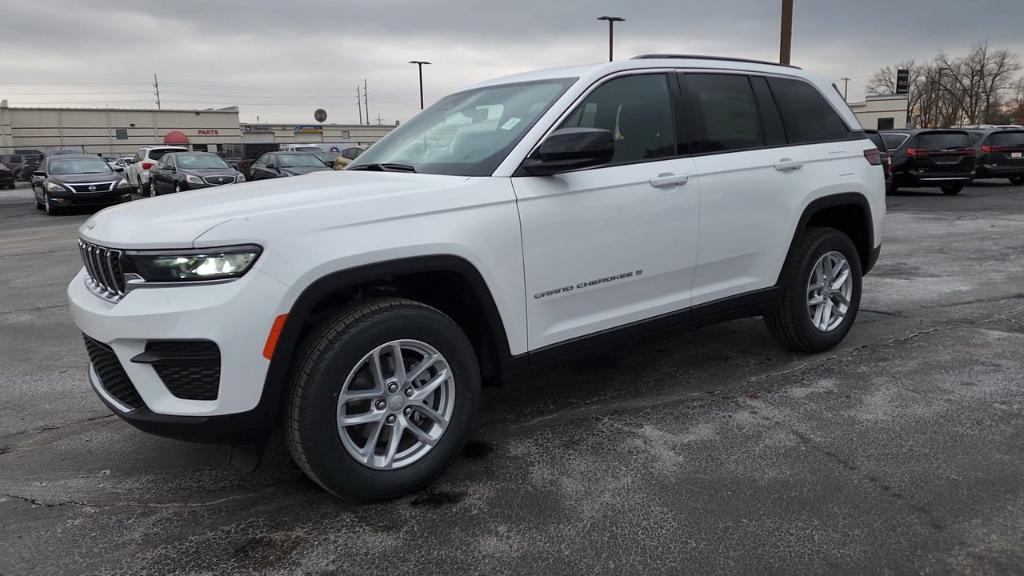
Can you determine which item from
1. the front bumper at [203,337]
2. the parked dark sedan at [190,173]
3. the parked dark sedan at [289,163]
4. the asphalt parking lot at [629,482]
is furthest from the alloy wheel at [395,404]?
the parked dark sedan at [289,163]

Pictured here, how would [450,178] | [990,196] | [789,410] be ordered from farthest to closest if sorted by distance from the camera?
[990,196] → [789,410] → [450,178]

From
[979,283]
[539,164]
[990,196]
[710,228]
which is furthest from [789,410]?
[990,196]

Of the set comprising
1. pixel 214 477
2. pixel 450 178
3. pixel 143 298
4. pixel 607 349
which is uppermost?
pixel 450 178

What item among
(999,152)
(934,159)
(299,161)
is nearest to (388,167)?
(299,161)

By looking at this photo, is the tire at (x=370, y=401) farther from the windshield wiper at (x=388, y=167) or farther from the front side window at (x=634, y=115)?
the front side window at (x=634, y=115)

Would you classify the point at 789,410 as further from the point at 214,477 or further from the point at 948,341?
the point at 214,477

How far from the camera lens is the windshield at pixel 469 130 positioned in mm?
3494

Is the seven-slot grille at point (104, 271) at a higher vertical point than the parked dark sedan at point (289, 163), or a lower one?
lower

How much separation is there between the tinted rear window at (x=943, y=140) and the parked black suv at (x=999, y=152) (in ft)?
7.20

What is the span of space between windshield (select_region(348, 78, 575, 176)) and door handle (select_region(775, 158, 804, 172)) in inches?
58.7

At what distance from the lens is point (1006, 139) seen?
19.0 meters

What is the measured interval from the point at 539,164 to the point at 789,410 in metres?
1.96

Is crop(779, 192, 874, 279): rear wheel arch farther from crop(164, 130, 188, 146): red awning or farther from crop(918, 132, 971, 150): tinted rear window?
crop(164, 130, 188, 146): red awning

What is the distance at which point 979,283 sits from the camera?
23.5 ft
